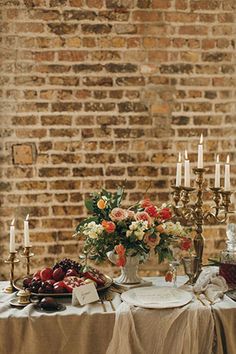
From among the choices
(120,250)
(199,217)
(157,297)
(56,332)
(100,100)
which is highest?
(100,100)

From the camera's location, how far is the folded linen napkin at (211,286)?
2.13m

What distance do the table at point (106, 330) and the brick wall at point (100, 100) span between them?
1452 mm

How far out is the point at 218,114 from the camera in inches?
137

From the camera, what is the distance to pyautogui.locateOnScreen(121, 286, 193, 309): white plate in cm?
203

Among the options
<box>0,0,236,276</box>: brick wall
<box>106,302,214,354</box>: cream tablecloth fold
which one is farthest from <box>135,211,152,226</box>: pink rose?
<box>0,0,236,276</box>: brick wall

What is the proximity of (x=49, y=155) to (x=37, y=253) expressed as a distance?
0.65m

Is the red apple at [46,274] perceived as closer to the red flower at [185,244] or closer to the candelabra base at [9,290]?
the candelabra base at [9,290]

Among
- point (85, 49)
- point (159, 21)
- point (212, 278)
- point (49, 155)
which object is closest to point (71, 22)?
point (85, 49)

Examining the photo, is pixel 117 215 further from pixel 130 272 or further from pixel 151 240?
pixel 130 272

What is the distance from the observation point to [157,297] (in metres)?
2.12

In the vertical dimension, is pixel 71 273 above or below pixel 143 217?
below

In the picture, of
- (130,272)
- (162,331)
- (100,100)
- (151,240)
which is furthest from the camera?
(100,100)

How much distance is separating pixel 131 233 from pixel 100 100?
1.45m

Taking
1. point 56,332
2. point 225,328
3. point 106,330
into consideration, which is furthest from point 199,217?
point 56,332
